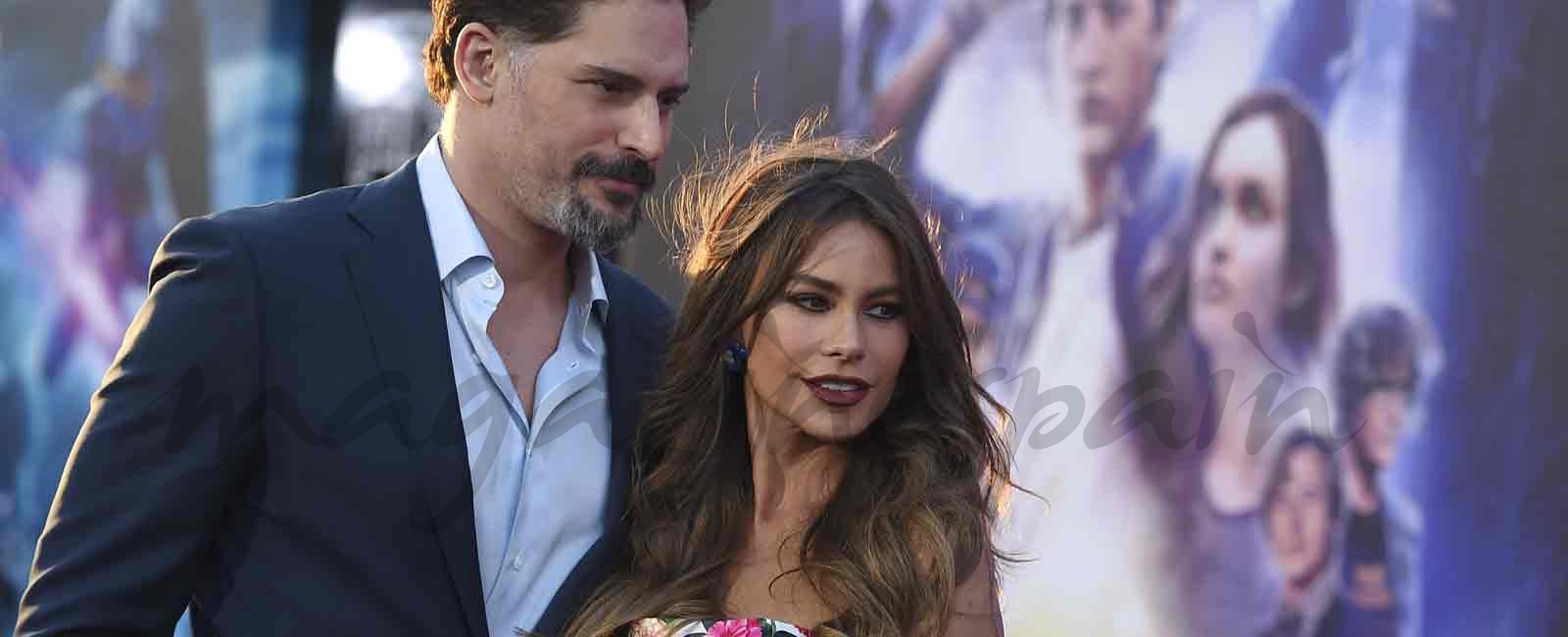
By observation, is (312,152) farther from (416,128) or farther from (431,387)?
(431,387)

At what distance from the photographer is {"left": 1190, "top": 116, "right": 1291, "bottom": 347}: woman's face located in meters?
3.60

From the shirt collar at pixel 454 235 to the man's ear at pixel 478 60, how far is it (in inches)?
4.6

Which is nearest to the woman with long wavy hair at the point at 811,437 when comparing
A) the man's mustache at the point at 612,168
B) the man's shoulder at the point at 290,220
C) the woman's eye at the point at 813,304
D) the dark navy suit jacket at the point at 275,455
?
the woman's eye at the point at 813,304

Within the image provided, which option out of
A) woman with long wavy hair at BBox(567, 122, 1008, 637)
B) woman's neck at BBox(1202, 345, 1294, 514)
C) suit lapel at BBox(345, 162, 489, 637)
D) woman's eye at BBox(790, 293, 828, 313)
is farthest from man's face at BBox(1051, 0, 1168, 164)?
suit lapel at BBox(345, 162, 489, 637)

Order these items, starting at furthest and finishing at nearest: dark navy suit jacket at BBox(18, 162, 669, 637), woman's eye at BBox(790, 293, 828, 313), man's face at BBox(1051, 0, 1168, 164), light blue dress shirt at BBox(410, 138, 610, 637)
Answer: man's face at BBox(1051, 0, 1168, 164) → woman's eye at BBox(790, 293, 828, 313) → light blue dress shirt at BBox(410, 138, 610, 637) → dark navy suit jacket at BBox(18, 162, 669, 637)

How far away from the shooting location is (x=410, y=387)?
230 centimetres

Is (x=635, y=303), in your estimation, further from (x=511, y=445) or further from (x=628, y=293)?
(x=511, y=445)

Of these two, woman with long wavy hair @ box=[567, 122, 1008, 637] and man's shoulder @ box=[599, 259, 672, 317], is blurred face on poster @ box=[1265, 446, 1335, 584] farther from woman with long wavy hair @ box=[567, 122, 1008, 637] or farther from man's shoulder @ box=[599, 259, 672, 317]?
man's shoulder @ box=[599, 259, 672, 317]

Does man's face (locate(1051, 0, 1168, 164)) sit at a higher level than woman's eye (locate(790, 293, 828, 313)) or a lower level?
higher

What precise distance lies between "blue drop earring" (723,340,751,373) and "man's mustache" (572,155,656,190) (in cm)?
32

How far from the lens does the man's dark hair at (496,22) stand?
2418 mm

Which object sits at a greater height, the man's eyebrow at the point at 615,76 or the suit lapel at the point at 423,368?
the man's eyebrow at the point at 615,76

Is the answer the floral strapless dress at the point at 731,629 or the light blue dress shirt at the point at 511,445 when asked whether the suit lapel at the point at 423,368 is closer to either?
the light blue dress shirt at the point at 511,445

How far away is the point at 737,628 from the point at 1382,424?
1640 millimetres
